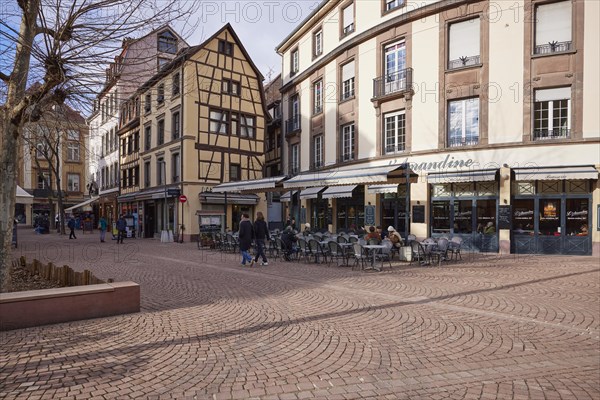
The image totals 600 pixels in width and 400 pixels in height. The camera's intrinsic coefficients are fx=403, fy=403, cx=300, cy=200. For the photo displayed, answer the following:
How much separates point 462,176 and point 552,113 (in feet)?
13.0

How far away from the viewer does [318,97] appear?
24.1 meters

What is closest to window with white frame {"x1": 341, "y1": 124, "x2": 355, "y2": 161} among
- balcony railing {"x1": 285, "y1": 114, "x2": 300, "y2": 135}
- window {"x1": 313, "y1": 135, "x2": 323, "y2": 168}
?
window {"x1": 313, "y1": 135, "x2": 323, "y2": 168}

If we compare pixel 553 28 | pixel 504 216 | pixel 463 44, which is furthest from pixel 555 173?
pixel 463 44

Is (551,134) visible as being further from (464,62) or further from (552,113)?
(464,62)

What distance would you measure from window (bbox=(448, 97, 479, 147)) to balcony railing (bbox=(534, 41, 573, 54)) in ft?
8.95

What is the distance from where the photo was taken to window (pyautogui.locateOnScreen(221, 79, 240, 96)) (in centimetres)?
2659

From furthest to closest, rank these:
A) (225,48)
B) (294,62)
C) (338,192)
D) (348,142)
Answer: (294,62) → (225,48) → (348,142) → (338,192)

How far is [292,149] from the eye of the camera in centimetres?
2692

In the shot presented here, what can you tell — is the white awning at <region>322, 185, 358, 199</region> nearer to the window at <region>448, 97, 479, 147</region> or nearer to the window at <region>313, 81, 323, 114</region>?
the window at <region>313, 81, 323, 114</region>

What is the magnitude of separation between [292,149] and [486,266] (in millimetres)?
16969

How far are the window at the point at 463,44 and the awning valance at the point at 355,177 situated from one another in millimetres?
6196

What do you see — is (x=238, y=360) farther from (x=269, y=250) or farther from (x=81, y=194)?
(x=81, y=194)

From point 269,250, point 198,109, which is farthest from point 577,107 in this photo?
point 198,109

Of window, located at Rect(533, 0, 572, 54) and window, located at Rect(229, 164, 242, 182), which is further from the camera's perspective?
window, located at Rect(229, 164, 242, 182)
